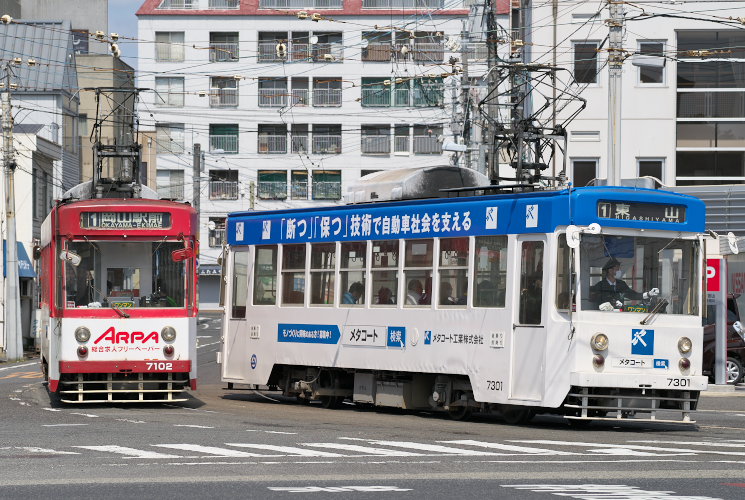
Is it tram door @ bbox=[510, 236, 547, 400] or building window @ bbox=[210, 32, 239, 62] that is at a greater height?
building window @ bbox=[210, 32, 239, 62]

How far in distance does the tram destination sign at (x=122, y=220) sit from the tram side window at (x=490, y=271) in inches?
217

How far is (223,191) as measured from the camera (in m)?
78.8

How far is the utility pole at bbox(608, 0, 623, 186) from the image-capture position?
89.2ft

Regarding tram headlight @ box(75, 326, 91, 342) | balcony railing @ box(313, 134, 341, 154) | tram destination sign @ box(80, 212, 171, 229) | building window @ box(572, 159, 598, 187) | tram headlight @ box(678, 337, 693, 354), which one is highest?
balcony railing @ box(313, 134, 341, 154)

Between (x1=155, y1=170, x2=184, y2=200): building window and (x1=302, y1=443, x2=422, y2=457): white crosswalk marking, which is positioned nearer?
(x1=302, y1=443, x2=422, y2=457): white crosswalk marking

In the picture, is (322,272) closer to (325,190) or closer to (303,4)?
(325,190)

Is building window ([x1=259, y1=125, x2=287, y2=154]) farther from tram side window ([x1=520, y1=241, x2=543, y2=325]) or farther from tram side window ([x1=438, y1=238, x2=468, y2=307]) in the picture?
tram side window ([x1=520, y1=241, x2=543, y2=325])

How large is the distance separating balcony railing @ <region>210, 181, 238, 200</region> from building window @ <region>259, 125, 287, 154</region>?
277 centimetres

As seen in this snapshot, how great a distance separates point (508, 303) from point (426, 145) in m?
60.1

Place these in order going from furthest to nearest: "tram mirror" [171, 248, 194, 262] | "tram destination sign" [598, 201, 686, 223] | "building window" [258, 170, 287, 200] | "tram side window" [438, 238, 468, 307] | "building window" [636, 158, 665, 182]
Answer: "building window" [258, 170, 287, 200] < "building window" [636, 158, 665, 182] < "tram mirror" [171, 248, 194, 262] < "tram side window" [438, 238, 468, 307] < "tram destination sign" [598, 201, 686, 223]

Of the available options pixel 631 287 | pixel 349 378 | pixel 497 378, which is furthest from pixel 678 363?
pixel 349 378

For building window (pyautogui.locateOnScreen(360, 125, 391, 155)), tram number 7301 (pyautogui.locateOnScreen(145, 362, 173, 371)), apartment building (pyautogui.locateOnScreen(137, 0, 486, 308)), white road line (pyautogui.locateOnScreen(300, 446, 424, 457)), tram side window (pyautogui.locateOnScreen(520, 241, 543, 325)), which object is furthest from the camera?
building window (pyautogui.locateOnScreen(360, 125, 391, 155))

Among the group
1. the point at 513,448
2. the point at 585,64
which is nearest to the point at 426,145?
the point at 585,64

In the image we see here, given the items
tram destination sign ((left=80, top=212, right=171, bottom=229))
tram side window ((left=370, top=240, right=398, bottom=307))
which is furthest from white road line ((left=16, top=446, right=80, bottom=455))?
tram destination sign ((left=80, top=212, right=171, bottom=229))
